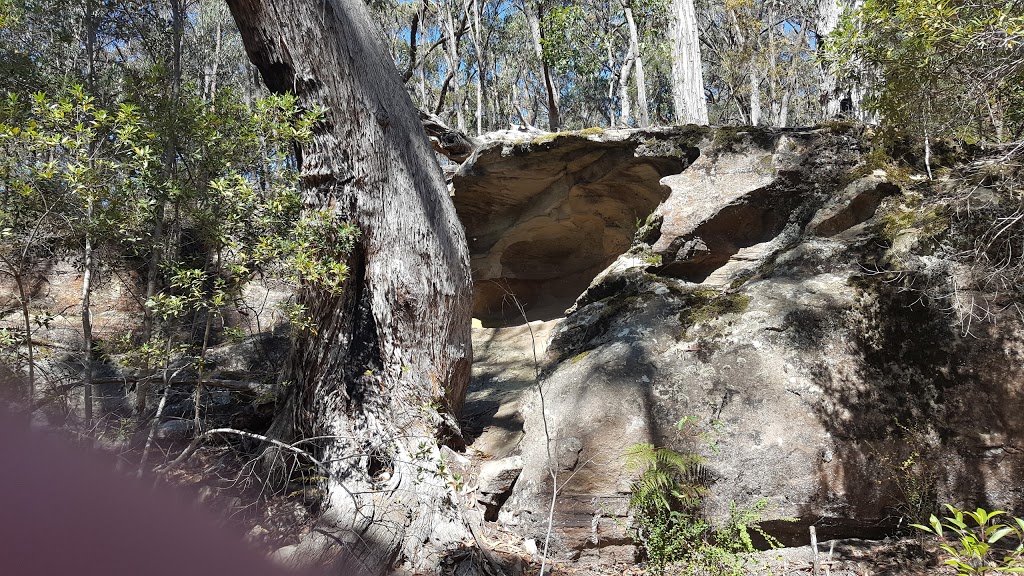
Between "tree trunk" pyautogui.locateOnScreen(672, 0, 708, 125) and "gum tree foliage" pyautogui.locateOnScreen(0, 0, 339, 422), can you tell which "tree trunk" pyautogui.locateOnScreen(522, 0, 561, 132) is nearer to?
"tree trunk" pyautogui.locateOnScreen(672, 0, 708, 125)

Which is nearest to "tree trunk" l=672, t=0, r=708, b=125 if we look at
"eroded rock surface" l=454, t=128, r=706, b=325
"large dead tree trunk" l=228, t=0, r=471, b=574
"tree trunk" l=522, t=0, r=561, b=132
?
"tree trunk" l=522, t=0, r=561, b=132

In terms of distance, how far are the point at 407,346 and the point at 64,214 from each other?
2296mm

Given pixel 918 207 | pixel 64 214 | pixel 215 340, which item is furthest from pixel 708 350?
pixel 215 340

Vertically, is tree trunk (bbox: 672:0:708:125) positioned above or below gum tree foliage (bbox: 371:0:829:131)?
below

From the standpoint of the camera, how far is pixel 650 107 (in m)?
23.7

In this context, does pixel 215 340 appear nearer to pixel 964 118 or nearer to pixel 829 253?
pixel 829 253

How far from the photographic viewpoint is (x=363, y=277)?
14.6ft

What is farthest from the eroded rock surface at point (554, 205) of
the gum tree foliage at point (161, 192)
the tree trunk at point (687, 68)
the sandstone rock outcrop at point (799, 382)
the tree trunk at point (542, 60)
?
the gum tree foliage at point (161, 192)

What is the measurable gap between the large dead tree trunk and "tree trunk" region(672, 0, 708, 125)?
233 inches

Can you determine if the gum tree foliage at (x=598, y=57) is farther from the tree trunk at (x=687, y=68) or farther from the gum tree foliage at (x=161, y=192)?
the gum tree foliage at (x=161, y=192)

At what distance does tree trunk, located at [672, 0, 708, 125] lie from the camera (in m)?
9.01

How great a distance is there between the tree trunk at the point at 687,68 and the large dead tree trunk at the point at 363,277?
5.91 meters

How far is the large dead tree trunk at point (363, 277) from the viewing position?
164 inches

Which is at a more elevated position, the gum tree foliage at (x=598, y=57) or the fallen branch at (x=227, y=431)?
the gum tree foliage at (x=598, y=57)
